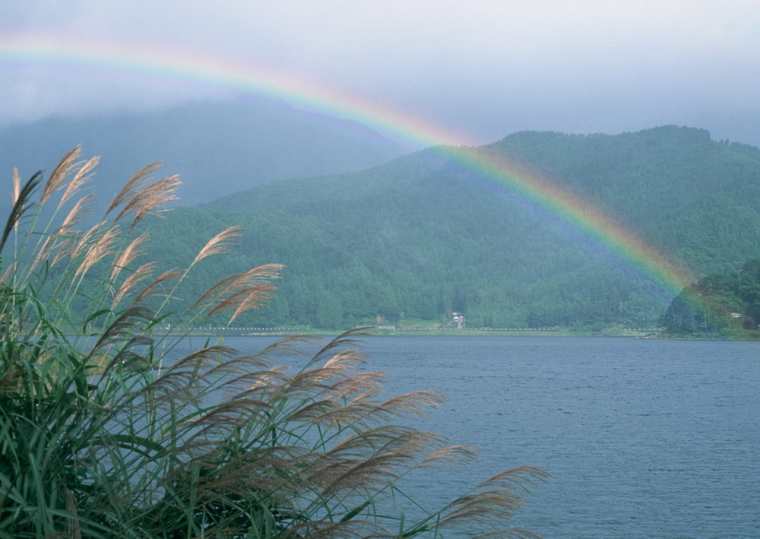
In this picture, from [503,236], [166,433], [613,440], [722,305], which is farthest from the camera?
[503,236]

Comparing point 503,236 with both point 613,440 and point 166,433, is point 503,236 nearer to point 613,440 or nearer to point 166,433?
point 613,440

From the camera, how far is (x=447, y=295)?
5906 inches

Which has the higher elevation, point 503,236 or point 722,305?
point 503,236

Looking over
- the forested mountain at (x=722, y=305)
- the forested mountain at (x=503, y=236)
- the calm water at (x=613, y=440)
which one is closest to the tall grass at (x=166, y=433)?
the calm water at (x=613, y=440)

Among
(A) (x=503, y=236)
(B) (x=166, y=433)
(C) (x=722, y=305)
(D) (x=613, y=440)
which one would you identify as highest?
(A) (x=503, y=236)

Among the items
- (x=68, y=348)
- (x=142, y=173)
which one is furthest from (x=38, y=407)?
(x=142, y=173)

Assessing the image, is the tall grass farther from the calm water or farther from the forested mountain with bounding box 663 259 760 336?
the forested mountain with bounding box 663 259 760 336

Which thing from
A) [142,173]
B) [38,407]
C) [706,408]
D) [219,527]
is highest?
[142,173]

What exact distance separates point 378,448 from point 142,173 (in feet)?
5.46

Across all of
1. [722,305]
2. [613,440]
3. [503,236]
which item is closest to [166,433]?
[613,440]

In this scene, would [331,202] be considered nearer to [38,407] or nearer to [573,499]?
[573,499]

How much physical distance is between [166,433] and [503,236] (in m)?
175

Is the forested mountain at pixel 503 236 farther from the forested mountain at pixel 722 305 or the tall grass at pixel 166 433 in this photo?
the tall grass at pixel 166 433

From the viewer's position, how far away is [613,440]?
1303 inches
